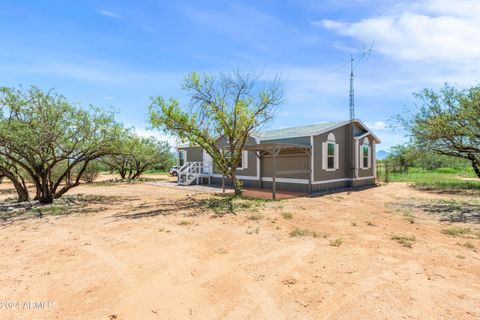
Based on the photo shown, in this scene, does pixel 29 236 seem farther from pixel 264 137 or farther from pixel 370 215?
pixel 264 137

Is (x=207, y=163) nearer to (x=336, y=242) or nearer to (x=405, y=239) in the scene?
(x=336, y=242)

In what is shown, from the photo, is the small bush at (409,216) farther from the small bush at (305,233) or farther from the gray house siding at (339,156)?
the gray house siding at (339,156)

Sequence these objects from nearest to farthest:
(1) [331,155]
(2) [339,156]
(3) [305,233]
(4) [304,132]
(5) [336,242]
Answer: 1. (5) [336,242]
2. (3) [305,233]
3. (4) [304,132]
4. (1) [331,155]
5. (2) [339,156]

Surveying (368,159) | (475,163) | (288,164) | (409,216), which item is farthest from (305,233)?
(368,159)

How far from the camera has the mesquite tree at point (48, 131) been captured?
9164mm

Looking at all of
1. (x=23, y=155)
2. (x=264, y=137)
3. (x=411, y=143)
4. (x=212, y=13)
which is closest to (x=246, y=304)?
(x=212, y=13)

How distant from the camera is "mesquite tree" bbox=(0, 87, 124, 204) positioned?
30.1ft

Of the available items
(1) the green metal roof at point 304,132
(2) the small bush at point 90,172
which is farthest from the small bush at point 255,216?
(2) the small bush at point 90,172

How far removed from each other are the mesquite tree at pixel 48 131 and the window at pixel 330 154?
1064cm

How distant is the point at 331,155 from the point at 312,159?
2.06m

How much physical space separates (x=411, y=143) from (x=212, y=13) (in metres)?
10.9

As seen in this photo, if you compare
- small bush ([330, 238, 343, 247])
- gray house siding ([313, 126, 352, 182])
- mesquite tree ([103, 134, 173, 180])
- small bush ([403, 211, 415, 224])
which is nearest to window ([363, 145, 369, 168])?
gray house siding ([313, 126, 352, 182])

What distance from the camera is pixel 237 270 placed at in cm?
419

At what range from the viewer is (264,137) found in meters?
16.9
